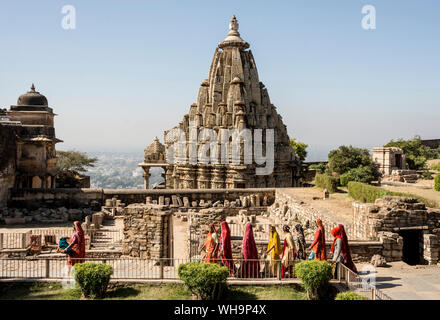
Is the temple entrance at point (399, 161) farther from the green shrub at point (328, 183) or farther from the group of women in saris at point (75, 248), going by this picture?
the group of women in saris at point (75, 248)

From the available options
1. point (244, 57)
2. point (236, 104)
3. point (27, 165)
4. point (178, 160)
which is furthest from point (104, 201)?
point (244, 57)

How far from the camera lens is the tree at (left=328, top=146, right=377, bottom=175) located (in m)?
37.8

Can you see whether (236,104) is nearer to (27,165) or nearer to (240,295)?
(27,165)

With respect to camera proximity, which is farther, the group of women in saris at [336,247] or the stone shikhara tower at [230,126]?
the stone shikhara tower at [230,126]

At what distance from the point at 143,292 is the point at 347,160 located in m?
31.4

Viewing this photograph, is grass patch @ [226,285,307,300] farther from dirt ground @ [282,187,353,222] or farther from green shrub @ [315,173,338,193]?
green shrub @ [315,173,338,193]

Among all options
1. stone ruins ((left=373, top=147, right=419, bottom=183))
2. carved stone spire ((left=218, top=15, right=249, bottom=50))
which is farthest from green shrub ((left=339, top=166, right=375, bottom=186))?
carved stone spire ((left=218, top=15, right=249, bottom=50))

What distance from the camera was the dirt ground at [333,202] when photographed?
1866cm

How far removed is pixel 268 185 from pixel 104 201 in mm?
13993

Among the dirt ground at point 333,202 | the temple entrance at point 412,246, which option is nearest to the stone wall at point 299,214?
the dirt ground at point 333,202

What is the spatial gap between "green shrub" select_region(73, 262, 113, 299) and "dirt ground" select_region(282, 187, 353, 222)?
11.0m

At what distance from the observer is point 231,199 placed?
2345 centimetres

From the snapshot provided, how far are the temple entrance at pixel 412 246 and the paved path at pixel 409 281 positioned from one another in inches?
73.8

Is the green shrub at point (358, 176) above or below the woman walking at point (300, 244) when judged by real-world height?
above
